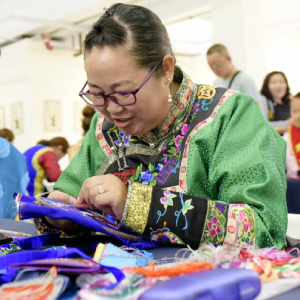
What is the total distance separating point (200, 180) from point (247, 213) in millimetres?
186

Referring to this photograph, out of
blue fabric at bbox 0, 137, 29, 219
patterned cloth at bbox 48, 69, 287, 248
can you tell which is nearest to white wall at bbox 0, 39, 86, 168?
blue fabric at bbox 0, 137, 29, 219

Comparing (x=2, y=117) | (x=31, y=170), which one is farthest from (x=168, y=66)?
(x=2, y=117)

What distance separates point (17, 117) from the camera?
27.0 feet

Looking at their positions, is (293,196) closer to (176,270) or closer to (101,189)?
(101,189)

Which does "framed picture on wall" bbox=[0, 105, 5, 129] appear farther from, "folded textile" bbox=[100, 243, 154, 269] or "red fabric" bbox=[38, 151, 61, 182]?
"folded textile" bbox=[100, 243, 154, 269]

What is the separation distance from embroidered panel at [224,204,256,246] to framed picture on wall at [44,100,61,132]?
7639 mm

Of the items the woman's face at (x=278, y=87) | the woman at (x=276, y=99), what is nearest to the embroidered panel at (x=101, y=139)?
the woman at (x=276, y=99)

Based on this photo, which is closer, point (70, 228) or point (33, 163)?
point (70, 228)

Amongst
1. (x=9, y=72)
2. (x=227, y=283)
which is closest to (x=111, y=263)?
(x=227, y=283)

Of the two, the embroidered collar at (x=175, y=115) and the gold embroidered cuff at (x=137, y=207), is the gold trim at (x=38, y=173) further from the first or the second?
the gold embroidered cuff at (x=137, y=207)

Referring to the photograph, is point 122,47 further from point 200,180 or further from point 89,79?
point 200,180

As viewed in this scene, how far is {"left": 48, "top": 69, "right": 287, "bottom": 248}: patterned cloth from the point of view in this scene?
0.78 meters

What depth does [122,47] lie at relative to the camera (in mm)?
913

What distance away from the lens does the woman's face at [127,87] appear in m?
0.90
